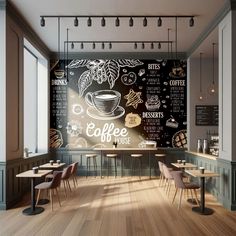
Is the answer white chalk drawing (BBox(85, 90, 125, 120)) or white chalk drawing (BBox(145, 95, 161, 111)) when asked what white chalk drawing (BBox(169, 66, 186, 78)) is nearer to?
white chalk drawing (BBox(145, 95, 161, 111))

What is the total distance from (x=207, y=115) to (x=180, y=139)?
1074mm

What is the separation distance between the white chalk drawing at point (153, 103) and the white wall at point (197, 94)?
96 cm

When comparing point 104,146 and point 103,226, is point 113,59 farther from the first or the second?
point 103,226

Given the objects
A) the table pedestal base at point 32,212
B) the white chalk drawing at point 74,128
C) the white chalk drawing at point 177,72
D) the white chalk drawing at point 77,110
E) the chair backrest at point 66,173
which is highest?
the white chalk drawing at point 177,72

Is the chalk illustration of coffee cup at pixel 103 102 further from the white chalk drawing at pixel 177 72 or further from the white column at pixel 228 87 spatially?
the white column at pixel 228 87

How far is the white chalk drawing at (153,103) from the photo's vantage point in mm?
8961

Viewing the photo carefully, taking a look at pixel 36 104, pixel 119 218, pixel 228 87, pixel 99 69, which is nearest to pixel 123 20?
pixel 228 87

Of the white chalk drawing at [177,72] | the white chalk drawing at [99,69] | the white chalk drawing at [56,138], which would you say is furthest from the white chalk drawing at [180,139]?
the white chalk drawing at [56,138]

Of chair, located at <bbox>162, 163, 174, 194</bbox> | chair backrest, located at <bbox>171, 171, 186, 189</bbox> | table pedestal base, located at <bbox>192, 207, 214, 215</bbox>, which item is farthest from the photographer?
chair, located at <bbox>162, 163, 174, 194</bbox>

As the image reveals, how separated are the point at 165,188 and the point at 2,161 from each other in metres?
3.88

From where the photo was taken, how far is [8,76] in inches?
215

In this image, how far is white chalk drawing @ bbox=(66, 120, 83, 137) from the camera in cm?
893

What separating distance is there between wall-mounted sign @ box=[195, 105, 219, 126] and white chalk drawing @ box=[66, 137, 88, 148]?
3372mm

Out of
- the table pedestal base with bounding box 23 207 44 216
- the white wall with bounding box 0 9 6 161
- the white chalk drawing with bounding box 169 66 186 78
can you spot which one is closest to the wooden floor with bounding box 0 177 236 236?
the table pedestal base with bounding box 23 207 44 216
